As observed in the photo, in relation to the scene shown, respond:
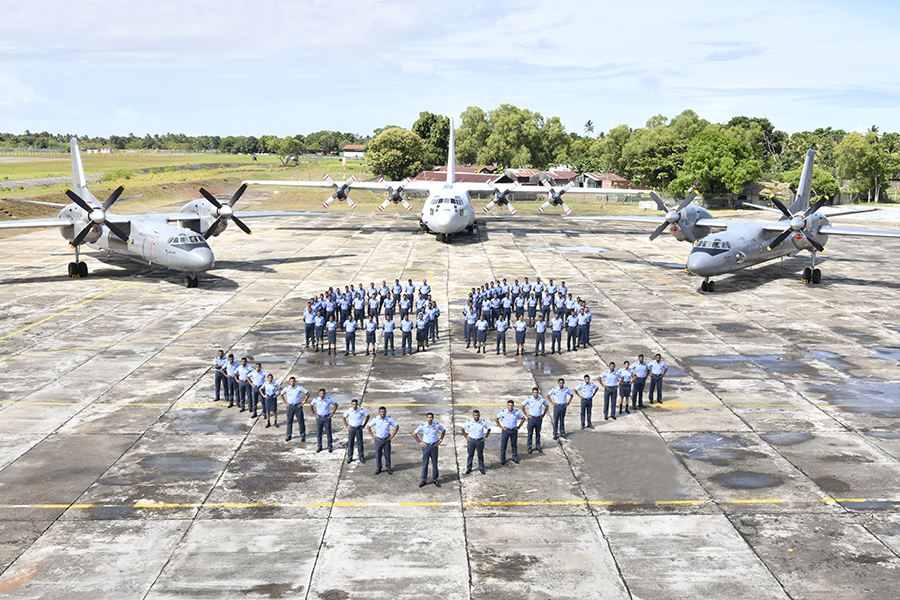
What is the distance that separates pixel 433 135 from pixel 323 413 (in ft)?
401

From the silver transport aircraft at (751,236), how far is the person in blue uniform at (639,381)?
16.4 meters

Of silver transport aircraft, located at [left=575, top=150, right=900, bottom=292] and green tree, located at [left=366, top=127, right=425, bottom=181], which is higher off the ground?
green tree, located at [left=366, top=127, right=425, bottom=181]

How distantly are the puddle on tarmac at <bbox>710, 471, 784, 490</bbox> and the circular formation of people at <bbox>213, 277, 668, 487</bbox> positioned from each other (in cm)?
372

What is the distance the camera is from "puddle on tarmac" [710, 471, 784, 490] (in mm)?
14328

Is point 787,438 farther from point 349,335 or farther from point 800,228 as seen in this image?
point 800,228

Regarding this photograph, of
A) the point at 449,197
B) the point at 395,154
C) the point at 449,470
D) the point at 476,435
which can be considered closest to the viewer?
the point at 476,435

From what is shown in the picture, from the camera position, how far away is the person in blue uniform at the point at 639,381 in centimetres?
1852

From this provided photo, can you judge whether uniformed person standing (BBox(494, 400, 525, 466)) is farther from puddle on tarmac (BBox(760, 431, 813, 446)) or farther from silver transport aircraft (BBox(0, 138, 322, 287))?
silver transport aircraft (BBox(0, 138, 322, 287))

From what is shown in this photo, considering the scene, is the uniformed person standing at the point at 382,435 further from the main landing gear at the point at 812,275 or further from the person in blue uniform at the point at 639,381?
the main landing gear at the point at 812,275

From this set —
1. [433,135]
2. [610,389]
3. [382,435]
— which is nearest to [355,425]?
[382,435]

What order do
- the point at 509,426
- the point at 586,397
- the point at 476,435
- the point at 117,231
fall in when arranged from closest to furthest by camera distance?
the point at 476,435
the point at 509,426
the point at 586,397
the point at 117,231

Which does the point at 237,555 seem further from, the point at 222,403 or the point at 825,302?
the point at 825,302

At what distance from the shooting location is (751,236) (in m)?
35.4

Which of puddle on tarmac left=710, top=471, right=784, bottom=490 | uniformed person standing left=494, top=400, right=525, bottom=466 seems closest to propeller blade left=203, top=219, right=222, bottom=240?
uniformed person standing left=494, top=400, right=525, bottom=466
